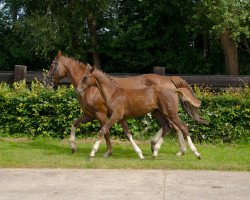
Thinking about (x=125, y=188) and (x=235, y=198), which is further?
(x=125, y=188)

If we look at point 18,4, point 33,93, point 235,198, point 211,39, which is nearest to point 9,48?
point 18,4

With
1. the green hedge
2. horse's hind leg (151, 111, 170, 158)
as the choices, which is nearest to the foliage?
the green hedge

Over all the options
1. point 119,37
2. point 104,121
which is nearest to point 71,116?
point 104,121

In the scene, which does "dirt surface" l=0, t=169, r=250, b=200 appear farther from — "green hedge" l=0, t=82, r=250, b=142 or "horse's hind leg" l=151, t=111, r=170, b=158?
"green hedge" l=0, t=82, r=250, b=142

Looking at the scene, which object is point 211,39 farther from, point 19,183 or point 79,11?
point 19,183

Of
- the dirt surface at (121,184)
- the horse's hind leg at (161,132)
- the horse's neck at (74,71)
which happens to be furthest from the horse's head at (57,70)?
the dirt surface at (121,184)

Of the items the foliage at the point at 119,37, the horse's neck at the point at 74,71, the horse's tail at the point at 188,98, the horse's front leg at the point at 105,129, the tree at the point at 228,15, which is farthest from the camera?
the foliage at the point at 119,37

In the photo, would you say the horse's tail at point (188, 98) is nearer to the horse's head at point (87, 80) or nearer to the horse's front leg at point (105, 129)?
the horse's front leg at point (105, 129)

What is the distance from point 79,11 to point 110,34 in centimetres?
254

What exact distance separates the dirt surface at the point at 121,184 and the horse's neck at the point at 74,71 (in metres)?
3.05

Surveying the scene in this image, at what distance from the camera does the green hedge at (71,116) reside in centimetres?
1284

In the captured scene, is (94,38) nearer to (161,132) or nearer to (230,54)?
(230,54)

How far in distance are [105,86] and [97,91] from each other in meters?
0.60

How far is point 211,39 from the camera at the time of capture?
27.5m
